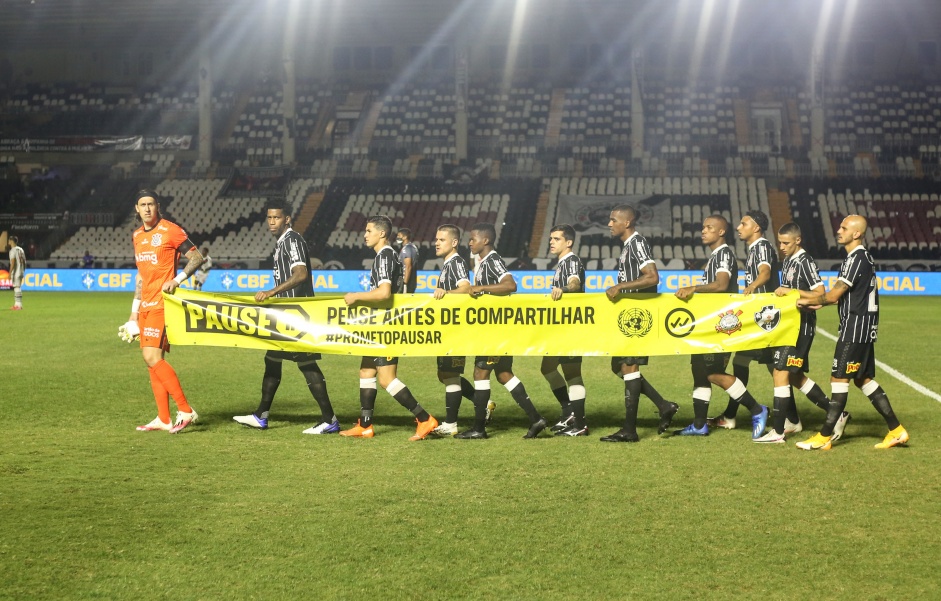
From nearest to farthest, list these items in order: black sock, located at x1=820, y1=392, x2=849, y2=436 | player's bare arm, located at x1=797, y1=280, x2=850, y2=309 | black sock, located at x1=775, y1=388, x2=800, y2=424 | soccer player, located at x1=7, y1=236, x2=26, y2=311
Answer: player's bare arm, located at x1=797, y1=280, x2=850, y2=309
black sock, located at x1=820, y1=392, x2=849, y2=436
black sock, located at x1=775, y1=388, x2=800, y2=424
soccer player, located at x1=7, y1=236, x2=26, y2=311

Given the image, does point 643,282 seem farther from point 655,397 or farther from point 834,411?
point 834,411

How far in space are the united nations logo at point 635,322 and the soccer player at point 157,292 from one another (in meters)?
3.72

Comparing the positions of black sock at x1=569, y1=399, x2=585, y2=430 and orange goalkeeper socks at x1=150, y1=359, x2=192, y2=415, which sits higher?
orange goalkeeper socks at x1=150, y1=359, x2=192, y2=415

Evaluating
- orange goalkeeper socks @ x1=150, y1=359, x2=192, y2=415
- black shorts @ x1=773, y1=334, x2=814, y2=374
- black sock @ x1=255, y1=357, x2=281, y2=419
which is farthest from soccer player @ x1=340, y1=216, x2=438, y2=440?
black shorts @ x1=773, y1=334, x2=814, y2=374

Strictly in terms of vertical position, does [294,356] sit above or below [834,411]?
above

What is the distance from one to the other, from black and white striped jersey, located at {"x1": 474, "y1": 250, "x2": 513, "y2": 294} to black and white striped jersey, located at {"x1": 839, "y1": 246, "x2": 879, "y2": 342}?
9.05 ft

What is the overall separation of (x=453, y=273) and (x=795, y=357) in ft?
9.85

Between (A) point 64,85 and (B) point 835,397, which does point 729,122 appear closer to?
(A) point 64,85

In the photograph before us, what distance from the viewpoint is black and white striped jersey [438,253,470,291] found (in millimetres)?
8836

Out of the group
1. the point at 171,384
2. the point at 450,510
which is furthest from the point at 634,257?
the point at 171,384

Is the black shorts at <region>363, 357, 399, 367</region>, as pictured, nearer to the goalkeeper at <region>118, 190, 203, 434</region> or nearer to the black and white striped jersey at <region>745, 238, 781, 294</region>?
the goalkeeper at <region>118, 190, 203, 434</region>

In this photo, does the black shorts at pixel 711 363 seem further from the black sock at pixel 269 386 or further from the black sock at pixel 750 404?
the black sock at pixel 269 386

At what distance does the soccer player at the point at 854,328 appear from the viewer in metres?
7.92

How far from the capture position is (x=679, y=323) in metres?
8.70
